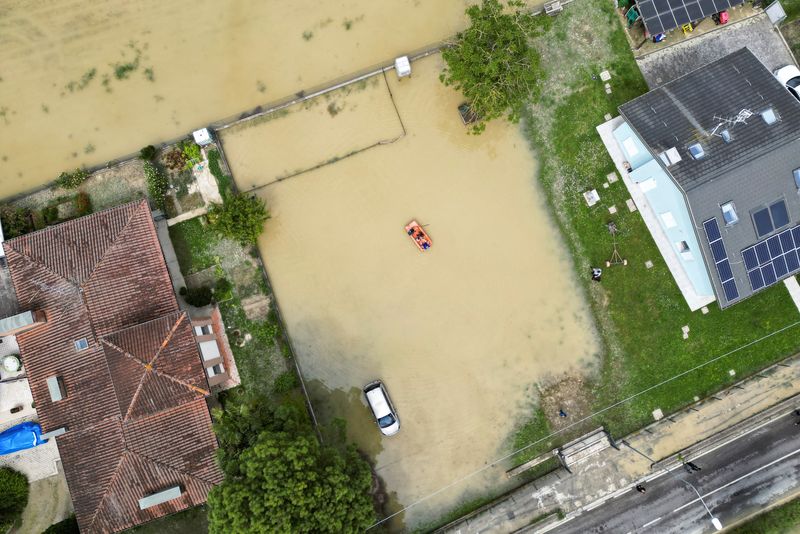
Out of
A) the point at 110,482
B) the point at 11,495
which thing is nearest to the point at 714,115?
the point at 110,482

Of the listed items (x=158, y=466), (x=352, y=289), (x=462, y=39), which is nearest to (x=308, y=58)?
(x=462, y=39)

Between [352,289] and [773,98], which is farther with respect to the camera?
[352,289]

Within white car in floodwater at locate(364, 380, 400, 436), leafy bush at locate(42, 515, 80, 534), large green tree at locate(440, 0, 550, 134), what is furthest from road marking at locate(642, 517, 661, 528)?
leafy bush at locate(42, 515, 80, 534)

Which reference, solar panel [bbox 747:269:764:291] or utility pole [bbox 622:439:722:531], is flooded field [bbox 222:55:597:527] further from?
solar panel [bbox 747:269:764:291]

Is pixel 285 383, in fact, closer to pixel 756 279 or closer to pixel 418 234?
pixel 418 234

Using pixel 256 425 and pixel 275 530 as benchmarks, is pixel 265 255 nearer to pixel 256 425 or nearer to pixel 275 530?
pixel 256 425
